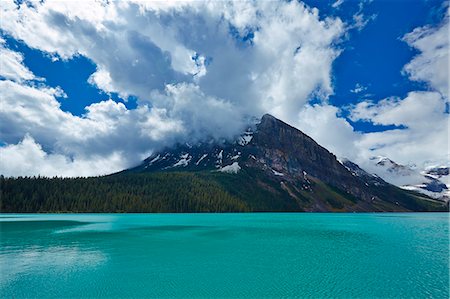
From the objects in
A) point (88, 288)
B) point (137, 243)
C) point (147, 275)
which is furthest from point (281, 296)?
point (137, 243)

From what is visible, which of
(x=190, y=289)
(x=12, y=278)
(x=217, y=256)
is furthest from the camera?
(x=217, y=256)

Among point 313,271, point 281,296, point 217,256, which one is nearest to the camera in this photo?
point 281,296

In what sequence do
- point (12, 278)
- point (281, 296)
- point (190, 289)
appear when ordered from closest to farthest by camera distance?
point (281, 296) < point (190, 289) < point (12, 278)

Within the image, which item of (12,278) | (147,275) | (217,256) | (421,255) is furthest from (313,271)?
(12,278)

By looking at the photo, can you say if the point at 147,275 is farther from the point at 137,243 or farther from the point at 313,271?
the point at 137,243

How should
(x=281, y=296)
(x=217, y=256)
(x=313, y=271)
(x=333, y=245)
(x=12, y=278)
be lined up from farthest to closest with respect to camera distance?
(x=333, y=245), (x=217, y=256), (x=313, y=271), (x=12, y=278), (x=281, y=296)

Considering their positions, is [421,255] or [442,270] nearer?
[442,270]

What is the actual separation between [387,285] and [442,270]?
1192cm

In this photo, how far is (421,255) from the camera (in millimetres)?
50656

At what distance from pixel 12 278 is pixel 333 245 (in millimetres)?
53067

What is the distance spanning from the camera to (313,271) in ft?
128

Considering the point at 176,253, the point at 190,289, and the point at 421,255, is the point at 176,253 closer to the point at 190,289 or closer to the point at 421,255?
the point at 190,289

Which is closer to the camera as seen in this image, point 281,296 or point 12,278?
point 281,296

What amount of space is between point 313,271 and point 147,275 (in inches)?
804
